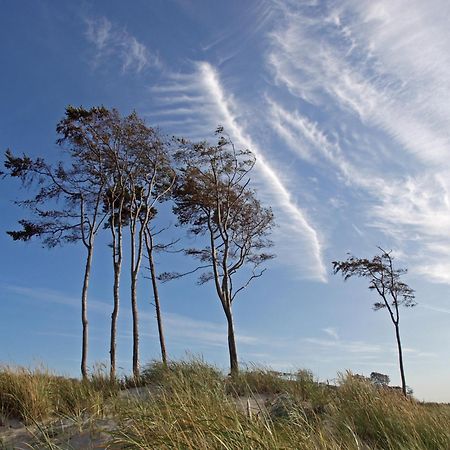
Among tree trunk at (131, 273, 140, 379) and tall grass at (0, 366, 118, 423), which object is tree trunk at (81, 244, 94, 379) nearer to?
tree trunk at (131, 273, 140, 379)

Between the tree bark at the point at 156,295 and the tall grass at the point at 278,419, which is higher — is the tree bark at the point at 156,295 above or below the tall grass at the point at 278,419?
above

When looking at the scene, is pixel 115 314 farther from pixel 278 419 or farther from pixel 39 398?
pixel 278 419

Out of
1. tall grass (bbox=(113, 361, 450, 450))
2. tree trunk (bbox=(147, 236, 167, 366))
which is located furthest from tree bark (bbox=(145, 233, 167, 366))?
tall grass (bbox=(113, 361, 450, 450))

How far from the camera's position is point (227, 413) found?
17.7 feet

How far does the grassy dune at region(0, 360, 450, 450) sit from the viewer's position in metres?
4.67

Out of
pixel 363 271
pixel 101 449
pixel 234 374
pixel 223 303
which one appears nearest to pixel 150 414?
pixel 101 449

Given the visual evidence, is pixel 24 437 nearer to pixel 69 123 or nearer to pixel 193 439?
pixel 193 439

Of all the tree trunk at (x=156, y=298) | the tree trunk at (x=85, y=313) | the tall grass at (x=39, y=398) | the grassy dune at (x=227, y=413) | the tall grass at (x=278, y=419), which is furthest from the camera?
the tree trunk at (x=156, y=298)

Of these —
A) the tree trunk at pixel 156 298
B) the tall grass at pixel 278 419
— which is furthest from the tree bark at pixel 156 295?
the tall grass at pixel 278 419

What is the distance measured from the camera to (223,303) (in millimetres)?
21438

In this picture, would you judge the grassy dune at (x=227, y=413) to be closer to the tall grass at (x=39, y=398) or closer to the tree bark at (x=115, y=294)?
the tall grass at (x=39, y=398)

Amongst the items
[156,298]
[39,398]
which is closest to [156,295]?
[156,298]

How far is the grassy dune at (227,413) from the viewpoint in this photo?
4.67 m

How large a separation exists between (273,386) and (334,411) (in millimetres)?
3027
